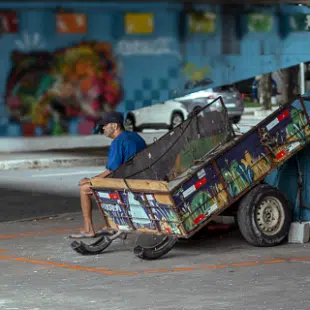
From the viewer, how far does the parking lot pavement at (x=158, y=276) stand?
22.2 ft

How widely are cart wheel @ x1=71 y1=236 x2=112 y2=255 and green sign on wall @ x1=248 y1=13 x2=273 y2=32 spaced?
309 centimetres

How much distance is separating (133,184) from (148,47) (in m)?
2.50

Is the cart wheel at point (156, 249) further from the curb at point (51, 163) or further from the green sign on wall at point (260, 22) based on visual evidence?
the curb at point (51, 163)

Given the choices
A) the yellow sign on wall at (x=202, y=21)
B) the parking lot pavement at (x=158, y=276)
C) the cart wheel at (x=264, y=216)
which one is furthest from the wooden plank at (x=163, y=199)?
the yellow sign on wall at (x=202, y=21)

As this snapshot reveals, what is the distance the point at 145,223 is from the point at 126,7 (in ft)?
10.2

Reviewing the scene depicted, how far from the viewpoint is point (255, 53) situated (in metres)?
6.76

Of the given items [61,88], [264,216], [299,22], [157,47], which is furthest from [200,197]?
[61,88]

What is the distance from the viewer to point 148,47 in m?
6.28

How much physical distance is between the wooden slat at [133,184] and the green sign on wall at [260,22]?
2.12m

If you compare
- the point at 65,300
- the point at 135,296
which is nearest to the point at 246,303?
the point at 135,296

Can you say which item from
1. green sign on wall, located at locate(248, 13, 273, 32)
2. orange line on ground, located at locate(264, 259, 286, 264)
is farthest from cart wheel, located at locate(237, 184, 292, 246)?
green sign on wall, located at locate(248, 13, 273, 32)

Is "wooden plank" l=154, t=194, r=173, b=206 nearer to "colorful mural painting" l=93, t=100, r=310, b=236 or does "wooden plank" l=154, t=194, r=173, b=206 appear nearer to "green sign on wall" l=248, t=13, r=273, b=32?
"colorful mural painting" l=93, t=100, r=310, b=236

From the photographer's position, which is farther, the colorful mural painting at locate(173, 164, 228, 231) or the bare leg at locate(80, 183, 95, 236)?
the bare leg at locate(80, 183, 95, 236)

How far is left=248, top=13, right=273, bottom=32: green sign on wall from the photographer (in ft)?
21.2
